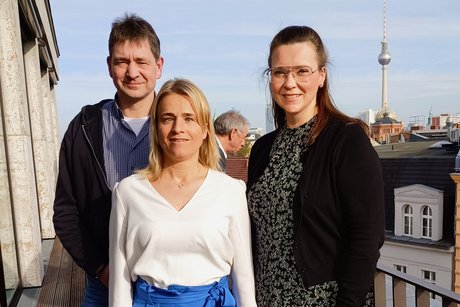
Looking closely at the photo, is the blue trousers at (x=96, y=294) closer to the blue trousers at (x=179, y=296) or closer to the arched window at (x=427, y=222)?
the blue trousers at (x=179, y=296)

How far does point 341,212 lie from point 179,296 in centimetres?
70

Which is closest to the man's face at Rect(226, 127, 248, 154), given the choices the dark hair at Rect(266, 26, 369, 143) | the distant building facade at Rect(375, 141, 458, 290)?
the dark hair at Rect(266, 26, 369, 143)

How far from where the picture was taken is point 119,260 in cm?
159

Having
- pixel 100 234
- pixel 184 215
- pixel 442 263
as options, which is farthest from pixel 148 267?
pixel 442 263

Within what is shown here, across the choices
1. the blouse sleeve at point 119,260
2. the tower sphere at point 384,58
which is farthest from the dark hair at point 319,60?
the tower sphere at point 384,58

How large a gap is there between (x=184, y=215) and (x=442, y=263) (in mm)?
19641

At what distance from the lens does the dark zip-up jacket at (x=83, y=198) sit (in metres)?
1.81

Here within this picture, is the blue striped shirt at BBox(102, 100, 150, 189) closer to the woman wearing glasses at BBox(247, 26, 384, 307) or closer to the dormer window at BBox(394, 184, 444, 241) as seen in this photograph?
the woman wearing glasses at BBox(247, 26, 384, 307)

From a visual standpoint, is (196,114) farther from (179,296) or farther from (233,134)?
(233,134)

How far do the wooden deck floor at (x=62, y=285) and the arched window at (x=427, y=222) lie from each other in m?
17.7

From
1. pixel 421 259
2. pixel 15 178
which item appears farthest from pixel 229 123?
pixel 421 259

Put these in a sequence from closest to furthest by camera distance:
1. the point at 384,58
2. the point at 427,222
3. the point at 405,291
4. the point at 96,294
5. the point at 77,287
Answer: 1. the point at 96,294
2. the point at 405,291
3. the point at 77,287
4. the point at 427,222
5. the point at 384,58

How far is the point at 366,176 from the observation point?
1595 millimetres

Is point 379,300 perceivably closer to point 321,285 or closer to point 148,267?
point 321,285
